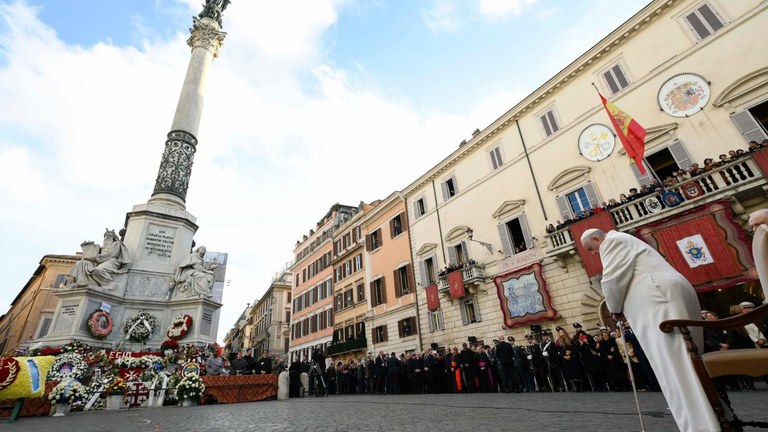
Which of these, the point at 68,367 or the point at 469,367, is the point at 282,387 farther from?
the point at 469,367

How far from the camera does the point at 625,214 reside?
13.0m

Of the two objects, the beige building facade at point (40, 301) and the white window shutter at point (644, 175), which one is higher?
the beige building facade at point (40, 301)

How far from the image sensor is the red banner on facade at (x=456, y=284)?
18.7 m

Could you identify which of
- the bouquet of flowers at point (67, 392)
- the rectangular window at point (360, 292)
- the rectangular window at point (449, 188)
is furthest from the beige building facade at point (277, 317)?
the bouquet of flowers at point (67, 392)

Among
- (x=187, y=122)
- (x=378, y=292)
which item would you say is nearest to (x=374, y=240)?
(x=378, y=292)

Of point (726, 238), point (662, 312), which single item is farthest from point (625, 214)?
point (662, 312)

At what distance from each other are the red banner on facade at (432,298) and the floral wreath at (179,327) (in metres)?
12.8

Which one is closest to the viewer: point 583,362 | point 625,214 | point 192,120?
point 583,362

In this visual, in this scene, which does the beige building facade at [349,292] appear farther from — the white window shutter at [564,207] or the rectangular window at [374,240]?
the white window shutter at [564,207]

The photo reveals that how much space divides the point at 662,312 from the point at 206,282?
13760 mm

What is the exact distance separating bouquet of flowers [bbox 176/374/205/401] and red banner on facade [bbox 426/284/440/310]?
1314 centimetres

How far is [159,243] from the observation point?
13.6 m

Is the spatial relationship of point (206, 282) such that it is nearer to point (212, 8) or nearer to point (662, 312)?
point (662, 312)

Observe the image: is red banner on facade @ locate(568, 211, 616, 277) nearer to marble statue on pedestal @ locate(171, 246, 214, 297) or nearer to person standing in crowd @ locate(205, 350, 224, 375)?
person standing in crowd @ locate(205, 350, 224, 375)
